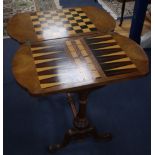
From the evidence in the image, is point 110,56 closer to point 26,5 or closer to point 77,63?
point 77,63

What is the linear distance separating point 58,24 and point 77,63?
67cm

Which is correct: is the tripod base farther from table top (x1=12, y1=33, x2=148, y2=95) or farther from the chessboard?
the chessboard

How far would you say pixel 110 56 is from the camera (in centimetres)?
165

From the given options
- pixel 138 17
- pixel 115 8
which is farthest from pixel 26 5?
pixel 138 17

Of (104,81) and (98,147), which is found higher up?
(104,81)

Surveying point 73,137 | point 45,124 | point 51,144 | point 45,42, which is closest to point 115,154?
point 73,137

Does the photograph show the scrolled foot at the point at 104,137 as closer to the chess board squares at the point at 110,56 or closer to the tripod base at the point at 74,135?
the tripod base at the point at 74,135

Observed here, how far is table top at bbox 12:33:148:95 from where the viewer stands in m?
1.40

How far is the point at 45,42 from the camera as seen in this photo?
181 cm

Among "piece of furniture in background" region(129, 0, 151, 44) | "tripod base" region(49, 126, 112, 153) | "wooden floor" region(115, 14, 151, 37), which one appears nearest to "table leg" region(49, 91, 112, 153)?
"tripod base" region(49, 126, 112, 153)

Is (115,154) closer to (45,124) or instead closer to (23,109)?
(45,124)

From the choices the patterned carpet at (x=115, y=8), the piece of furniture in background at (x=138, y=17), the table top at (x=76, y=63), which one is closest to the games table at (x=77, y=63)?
the table top at (x=76, y=63)

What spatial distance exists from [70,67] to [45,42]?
0.41 m

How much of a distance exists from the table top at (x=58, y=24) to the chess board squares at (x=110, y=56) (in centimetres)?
18
